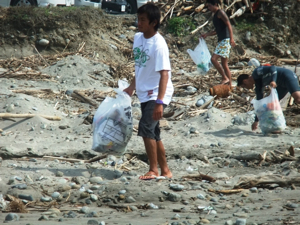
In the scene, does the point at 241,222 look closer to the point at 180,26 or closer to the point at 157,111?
the point at 157,111

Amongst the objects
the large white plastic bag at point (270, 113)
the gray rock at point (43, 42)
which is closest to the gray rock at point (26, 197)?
the large white plastic bag at point (270, 113)

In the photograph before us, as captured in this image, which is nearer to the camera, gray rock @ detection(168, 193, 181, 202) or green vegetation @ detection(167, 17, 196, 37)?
gray rock @ detection(168, 193, 181, 202)

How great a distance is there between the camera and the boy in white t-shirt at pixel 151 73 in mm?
4633

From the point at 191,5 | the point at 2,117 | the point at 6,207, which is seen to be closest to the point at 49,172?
the point at 6,207

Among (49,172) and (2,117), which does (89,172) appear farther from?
(2,117)

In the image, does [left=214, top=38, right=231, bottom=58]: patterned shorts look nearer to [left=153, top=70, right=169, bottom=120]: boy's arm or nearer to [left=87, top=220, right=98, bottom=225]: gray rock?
[left=153, top=70, right=169, bottom=120]: boy's arm

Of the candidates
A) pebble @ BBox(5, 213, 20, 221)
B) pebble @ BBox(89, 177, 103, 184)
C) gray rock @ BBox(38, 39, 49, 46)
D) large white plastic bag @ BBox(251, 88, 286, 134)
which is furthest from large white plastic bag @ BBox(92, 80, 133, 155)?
gray rock @ BBox(38, 39, 49, 46)

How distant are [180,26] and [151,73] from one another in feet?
30.2

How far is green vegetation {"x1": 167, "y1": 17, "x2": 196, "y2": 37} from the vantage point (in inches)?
536

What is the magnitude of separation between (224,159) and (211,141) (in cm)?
61

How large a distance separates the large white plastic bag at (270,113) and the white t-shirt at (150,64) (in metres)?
2.35

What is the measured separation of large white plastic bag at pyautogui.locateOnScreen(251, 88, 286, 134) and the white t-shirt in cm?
235

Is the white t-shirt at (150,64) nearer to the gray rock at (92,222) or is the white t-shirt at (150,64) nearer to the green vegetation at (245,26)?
the gray rock at (92,222)

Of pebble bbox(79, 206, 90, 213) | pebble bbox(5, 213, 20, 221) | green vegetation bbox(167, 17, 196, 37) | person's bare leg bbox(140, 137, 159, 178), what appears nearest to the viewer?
pebble bbox(5, 213, 20, 221)
